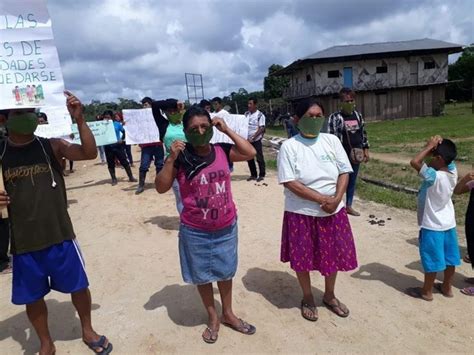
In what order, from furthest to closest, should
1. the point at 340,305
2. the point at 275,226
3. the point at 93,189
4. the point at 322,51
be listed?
1. the point at 322,51
2. the point at 93,189
3. the point at 275,226
4. the point at 340,305

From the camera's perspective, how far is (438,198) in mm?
3322

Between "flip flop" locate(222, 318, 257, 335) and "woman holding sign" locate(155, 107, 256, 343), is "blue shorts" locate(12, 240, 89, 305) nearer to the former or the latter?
"woman holding sign" locate(155, 107, 256, 343)

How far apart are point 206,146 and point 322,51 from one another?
3356 cm

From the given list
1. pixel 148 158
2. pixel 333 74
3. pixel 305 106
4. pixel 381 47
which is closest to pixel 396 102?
pixel 381 47

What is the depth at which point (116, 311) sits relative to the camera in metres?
3.51

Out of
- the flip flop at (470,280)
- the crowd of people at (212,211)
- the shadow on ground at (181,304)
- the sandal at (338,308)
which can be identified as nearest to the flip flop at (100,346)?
the crowd of people at (212,211)

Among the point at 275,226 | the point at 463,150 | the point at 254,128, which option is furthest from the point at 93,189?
the point at 463,150

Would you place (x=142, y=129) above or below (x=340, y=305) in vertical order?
above

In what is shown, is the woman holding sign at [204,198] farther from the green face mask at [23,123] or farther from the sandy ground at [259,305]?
the green face mask at [23,123]

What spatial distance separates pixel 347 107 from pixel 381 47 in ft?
104

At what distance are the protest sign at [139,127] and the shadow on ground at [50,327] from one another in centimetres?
555

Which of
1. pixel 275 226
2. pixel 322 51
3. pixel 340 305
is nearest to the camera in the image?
pixel 340 305

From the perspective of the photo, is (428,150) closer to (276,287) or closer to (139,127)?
(276,287)

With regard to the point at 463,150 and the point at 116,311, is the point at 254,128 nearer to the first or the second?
the point at 116,311
